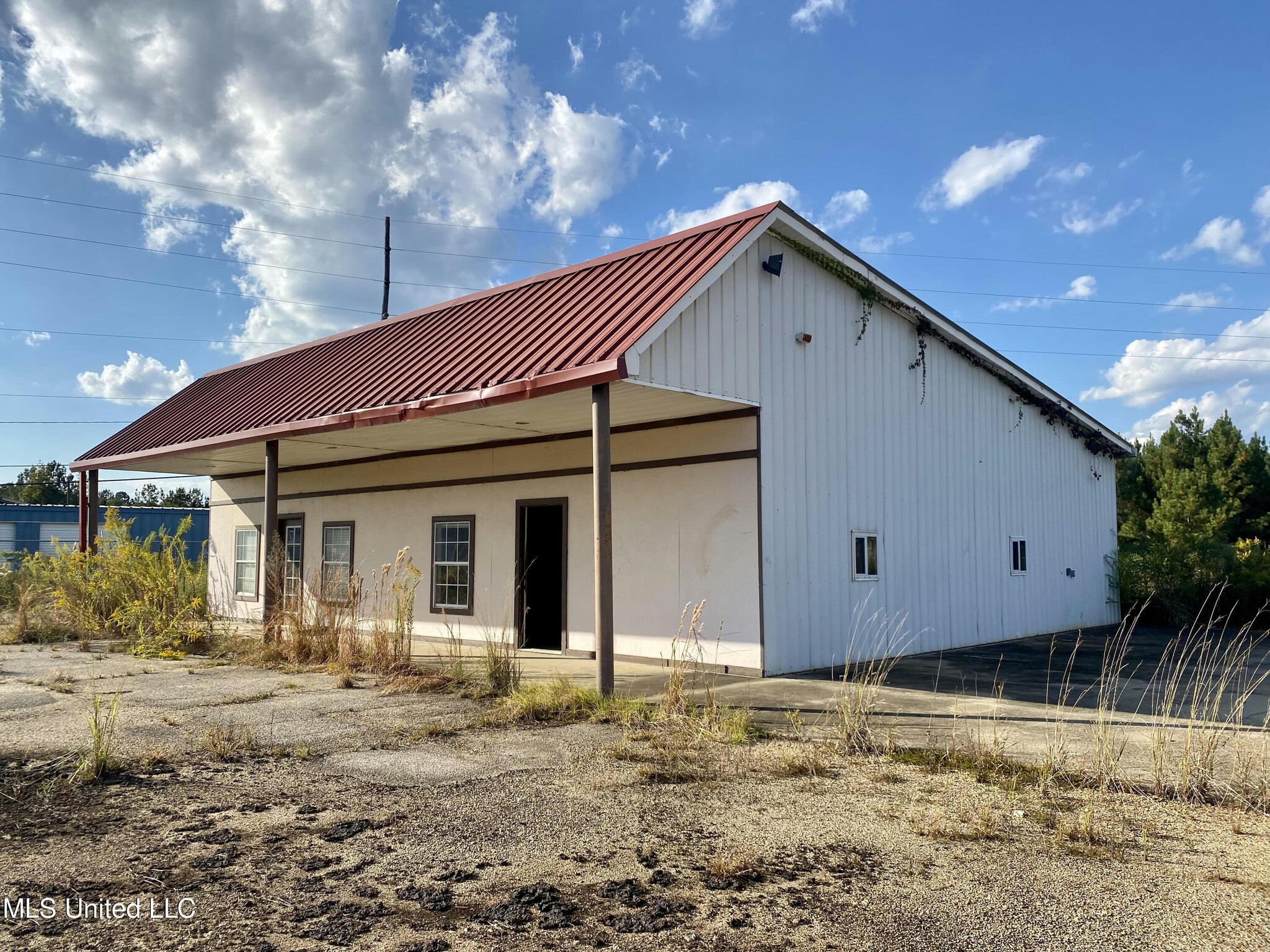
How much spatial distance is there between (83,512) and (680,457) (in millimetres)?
12222

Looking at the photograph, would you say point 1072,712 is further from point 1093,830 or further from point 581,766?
point 581,766

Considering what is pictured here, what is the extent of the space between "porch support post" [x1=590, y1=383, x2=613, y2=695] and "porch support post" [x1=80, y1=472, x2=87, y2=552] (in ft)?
40.4

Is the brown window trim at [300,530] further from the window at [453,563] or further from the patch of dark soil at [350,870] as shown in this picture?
the patch of dark soil at [350,870]

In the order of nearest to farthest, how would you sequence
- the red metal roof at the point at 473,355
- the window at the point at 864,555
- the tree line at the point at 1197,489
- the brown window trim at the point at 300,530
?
the red metal roof at the point at 473,355 < the window at the point at 864,555 < the brown window trim at the point at 300,530 < the tree line at the point at 1197,489

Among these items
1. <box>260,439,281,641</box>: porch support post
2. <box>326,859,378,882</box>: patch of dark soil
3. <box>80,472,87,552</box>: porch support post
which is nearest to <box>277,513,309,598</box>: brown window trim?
<box>80,472,87,552</box>: porch support post

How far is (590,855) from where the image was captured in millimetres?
4168

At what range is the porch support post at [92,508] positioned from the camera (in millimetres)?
15703

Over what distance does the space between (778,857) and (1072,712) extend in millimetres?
4621

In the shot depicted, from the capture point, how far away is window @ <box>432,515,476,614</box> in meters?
13.2

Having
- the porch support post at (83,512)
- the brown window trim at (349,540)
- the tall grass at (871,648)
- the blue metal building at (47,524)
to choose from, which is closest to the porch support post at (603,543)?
the tall grass at (871,648)

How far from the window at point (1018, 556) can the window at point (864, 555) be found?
4.29 meters

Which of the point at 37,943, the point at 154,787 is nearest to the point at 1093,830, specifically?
the point at 37,943

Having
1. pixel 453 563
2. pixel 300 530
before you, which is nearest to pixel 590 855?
pixel 453 563

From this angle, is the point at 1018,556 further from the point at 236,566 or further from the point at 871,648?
the point at 236,566
